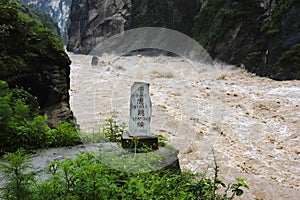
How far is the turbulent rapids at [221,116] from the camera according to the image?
6.33m

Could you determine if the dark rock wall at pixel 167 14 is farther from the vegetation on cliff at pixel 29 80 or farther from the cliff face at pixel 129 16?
the vegetation on cliff at pixel 29 80

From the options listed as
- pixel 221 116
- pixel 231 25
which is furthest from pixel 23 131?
pixel 231 25

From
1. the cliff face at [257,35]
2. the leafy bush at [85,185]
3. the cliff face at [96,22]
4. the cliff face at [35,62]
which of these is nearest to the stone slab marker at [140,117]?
the leafy bush at [85,185]

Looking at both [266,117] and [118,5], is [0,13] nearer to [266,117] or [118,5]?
[266,117]

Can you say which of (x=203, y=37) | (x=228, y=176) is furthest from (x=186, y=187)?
(x=203, y=37)

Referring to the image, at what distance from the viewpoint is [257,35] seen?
16062 millimetres

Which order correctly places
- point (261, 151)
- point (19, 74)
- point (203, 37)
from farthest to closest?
point (203, 37), point (261, 151), point (19, 74)

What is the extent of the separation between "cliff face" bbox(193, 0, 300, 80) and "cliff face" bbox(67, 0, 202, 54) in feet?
18.8

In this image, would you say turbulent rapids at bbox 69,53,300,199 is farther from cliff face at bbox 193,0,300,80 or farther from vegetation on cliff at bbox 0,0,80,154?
vegetation on cliff at bbox 0,0,80,154

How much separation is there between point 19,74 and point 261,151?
616 centimetres

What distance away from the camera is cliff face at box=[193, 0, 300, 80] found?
12797mm

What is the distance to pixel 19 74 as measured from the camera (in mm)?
5914

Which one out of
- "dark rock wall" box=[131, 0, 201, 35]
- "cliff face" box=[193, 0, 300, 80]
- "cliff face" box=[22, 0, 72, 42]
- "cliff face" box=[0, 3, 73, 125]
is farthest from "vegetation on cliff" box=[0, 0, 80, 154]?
"cliff face" box=[22, 0, 72, 42]

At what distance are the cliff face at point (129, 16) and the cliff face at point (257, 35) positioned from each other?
5.73 metres
